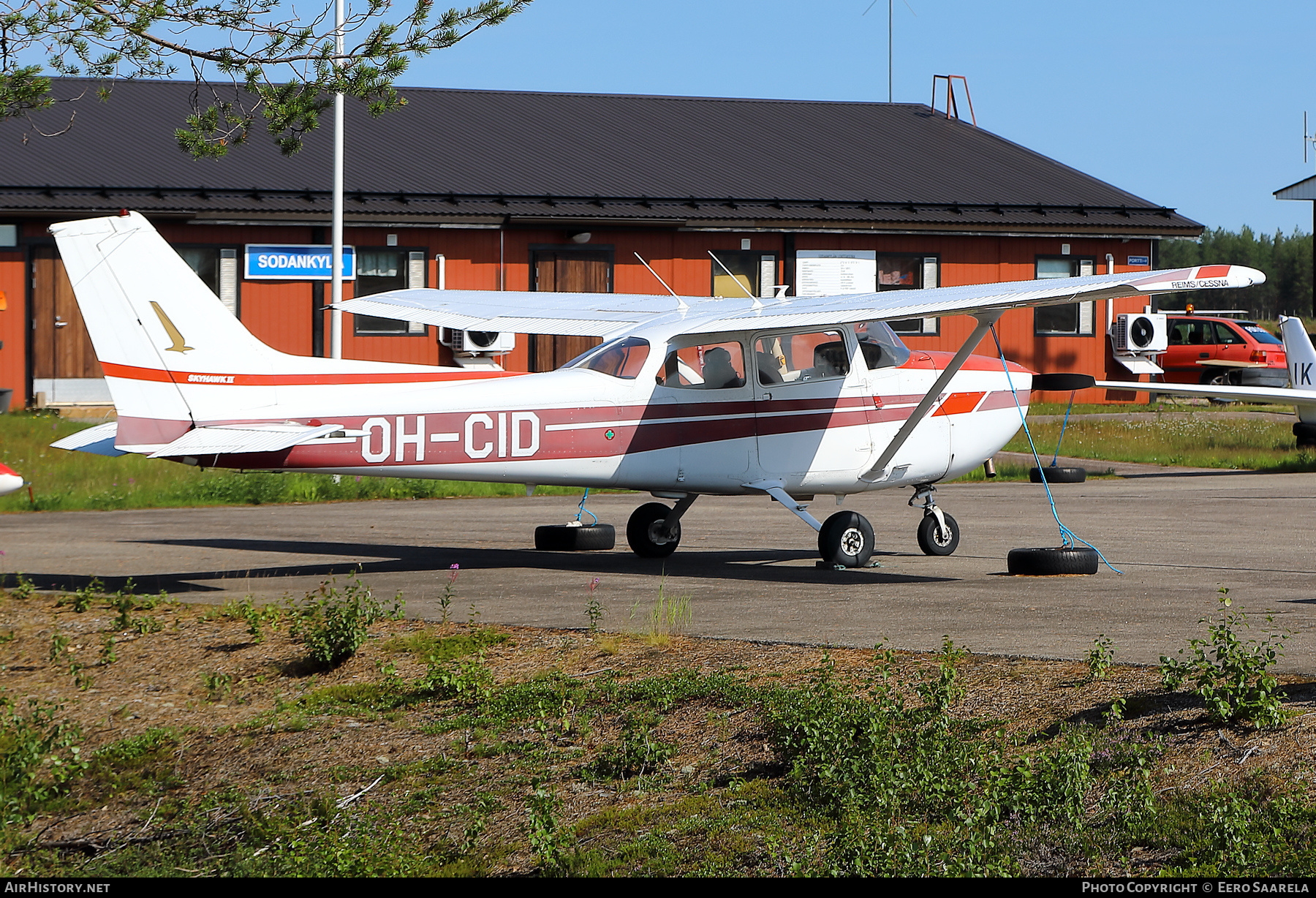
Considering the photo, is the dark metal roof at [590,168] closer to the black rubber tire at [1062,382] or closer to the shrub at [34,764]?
the black rubber tire at [1062,382]

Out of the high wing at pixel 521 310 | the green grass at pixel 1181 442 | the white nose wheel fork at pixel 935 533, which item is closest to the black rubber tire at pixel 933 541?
the white nose wheel fork at pixel 935 533

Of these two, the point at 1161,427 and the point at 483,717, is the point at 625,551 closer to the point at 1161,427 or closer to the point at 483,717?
the point at 483,717

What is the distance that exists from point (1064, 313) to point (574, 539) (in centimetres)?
2216

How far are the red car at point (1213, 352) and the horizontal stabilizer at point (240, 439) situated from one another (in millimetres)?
29508

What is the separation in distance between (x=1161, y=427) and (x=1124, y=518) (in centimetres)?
1269

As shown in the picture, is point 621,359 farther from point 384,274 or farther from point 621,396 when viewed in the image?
point 384,274

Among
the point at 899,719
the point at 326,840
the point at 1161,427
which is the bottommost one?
the point at 326,840

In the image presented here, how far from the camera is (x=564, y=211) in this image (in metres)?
28.8

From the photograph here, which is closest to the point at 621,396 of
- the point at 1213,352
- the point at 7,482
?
the point at 7,482

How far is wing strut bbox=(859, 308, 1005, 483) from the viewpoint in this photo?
11433 millimetres

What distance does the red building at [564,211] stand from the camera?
26688 millimetres

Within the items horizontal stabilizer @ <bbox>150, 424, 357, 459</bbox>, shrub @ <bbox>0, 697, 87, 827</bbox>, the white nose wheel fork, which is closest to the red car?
the white nose wheel fork

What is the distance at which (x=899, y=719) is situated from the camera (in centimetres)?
637
